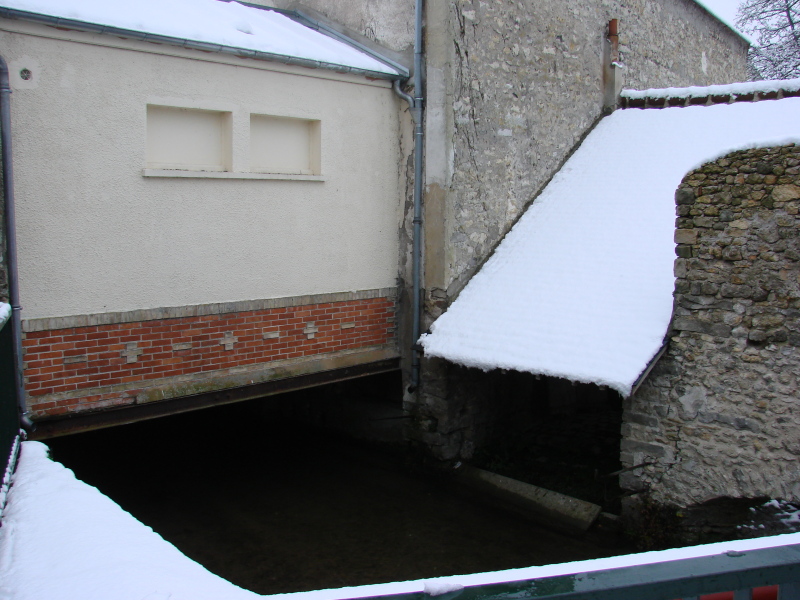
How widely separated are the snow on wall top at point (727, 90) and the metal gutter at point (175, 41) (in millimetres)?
4632

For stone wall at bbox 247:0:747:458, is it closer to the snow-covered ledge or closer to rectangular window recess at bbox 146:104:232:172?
the snow-covered ledge

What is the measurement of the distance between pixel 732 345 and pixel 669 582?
5.14 meters

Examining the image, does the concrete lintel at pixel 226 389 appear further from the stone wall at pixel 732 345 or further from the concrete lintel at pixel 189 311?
the stone wall at pixel 732 345

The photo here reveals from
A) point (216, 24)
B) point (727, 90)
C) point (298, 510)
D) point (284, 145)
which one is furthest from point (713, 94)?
point (298, 510)

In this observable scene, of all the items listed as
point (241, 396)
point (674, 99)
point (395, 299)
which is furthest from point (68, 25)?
point (674, 99)

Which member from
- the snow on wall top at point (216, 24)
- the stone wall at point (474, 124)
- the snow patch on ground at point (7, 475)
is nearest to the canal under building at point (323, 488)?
the stone wall at point (474, 124)

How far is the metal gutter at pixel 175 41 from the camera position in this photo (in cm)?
519

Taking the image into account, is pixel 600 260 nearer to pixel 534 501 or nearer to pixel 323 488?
pixel 534 501

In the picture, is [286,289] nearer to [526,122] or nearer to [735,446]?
[526,122]

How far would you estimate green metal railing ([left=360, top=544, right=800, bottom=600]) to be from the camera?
136 cm

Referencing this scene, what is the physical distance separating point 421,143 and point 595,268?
2.46 metres

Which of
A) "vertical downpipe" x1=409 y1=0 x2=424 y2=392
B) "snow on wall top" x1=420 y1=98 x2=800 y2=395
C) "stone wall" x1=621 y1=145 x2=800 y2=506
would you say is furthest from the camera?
"vertical downpipe" x1=409 y1=0 x2=424 y2=392

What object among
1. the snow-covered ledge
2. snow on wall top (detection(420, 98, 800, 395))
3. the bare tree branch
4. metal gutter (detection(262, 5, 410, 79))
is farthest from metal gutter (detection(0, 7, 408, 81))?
the bare tree branch

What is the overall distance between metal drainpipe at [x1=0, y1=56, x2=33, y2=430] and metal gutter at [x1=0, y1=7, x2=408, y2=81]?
15.2 inches
